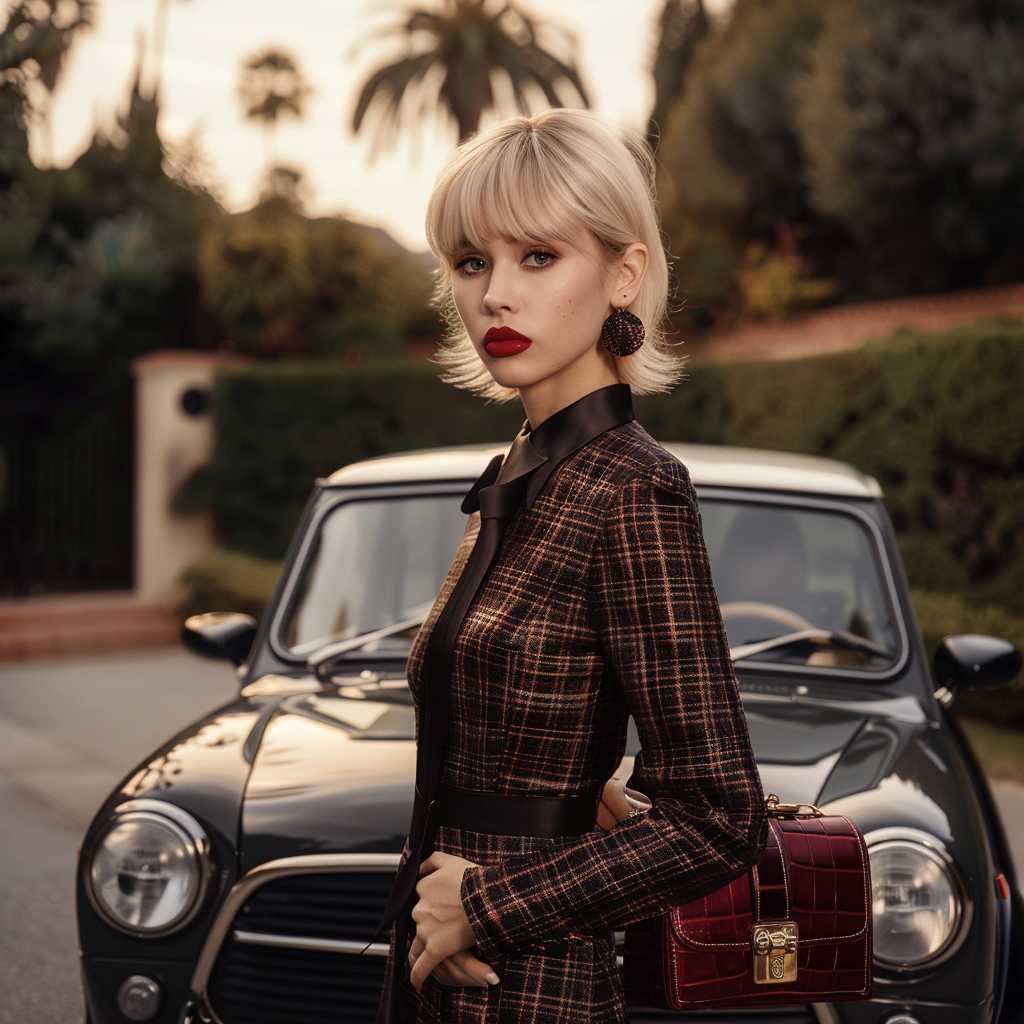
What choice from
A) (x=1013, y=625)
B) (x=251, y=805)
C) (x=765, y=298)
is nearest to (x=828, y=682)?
(x=251, y=805)

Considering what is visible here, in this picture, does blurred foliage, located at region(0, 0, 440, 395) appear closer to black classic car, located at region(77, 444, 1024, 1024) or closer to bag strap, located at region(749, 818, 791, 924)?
black classic car, located at region(77, 444, 1024, 1024)

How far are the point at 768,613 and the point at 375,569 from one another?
3.65 ft

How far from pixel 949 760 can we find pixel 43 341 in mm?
15600

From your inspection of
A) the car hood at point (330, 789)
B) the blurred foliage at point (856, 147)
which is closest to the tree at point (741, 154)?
the blurred foliage at point (856, 147)

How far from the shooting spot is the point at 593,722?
133 centimetres

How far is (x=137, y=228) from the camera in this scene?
59.6 feet

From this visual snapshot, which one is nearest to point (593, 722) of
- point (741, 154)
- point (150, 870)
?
point (150, 870)

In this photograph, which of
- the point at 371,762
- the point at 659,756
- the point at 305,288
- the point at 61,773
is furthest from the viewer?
the point at 305,288

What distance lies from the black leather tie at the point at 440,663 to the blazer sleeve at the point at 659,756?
147 millimetres

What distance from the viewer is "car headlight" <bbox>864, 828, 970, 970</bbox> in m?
2.30

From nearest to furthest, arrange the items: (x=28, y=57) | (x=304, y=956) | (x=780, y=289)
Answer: (x=304, y=956)
(x=28, y=57)
(x=780, y=289)

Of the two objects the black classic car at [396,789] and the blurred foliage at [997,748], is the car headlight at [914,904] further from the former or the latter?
the blurred foliage at [997,748]

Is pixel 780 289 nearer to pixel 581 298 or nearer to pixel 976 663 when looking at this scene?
pixel 976 663

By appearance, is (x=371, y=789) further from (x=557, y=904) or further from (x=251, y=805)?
(x=557, y=904)
